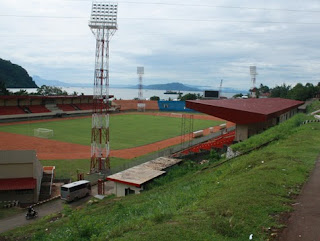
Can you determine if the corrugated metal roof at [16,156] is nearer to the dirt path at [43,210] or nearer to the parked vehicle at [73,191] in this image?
the parked vehicle at [73,191]

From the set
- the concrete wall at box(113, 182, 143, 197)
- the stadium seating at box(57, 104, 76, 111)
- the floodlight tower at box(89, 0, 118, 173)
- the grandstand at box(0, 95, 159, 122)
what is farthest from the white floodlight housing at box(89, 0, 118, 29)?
the stadium seating at box(57, 104, 76, 111)

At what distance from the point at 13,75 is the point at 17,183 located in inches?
5175

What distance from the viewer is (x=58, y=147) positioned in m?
34.7

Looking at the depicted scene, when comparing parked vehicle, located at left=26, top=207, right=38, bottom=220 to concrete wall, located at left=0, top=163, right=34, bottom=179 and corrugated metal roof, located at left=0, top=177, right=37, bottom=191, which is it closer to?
corrugated metal roof, located at left=0, top=177, right=37, bottom=191

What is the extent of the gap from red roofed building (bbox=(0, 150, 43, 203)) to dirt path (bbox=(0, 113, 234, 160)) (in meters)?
10.8

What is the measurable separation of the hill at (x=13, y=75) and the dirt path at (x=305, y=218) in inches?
5295

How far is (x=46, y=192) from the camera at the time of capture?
65.1 feet

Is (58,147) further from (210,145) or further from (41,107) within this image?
(41,107)

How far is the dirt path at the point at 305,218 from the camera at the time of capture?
19.3 ft

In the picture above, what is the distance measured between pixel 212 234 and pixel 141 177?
1164cm

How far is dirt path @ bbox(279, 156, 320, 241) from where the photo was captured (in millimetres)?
5888

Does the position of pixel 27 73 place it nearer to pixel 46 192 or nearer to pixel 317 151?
pixel 46 192

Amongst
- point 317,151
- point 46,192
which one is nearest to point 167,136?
point 46,192

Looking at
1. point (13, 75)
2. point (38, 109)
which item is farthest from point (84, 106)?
point (13, 75)
